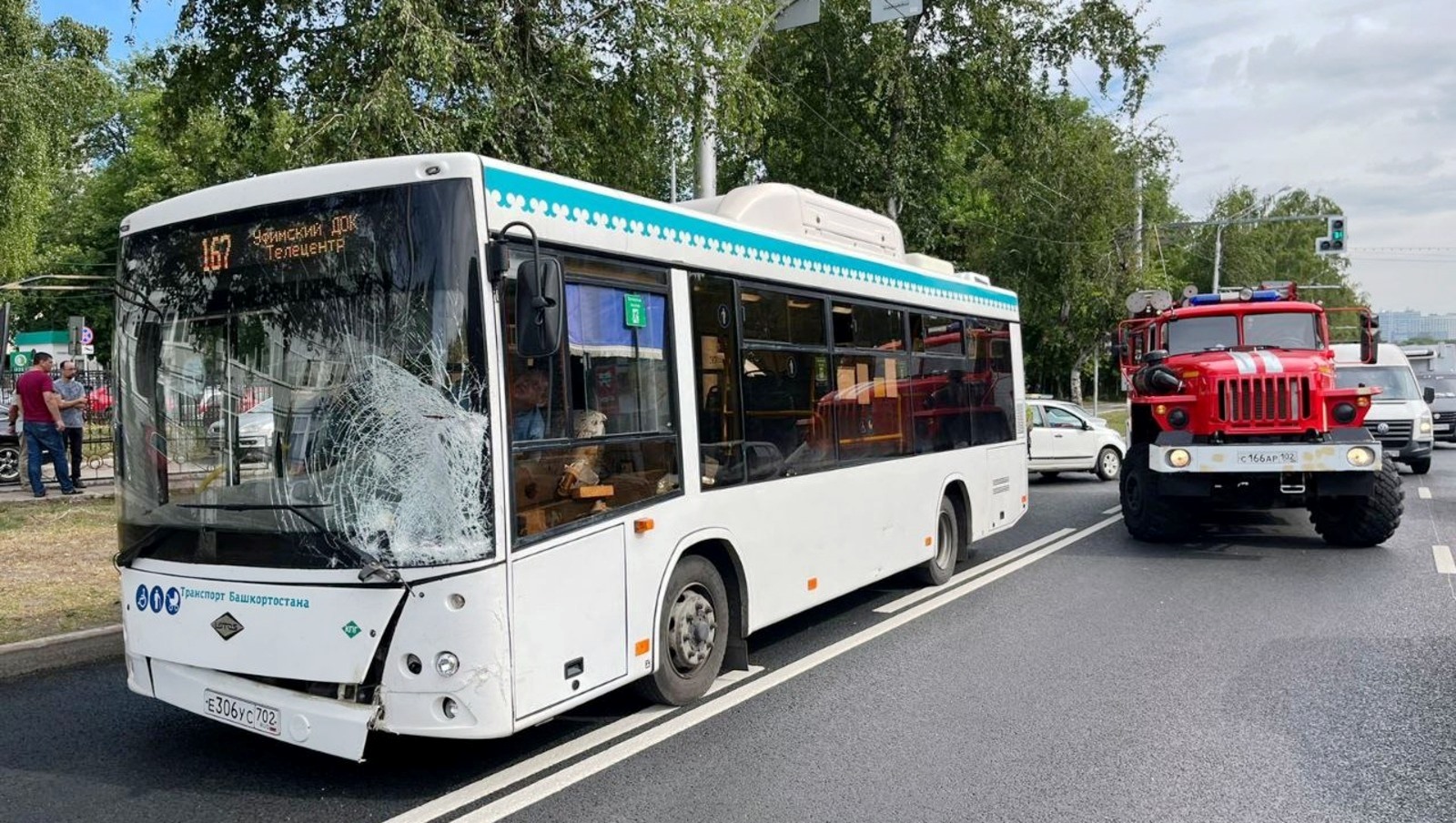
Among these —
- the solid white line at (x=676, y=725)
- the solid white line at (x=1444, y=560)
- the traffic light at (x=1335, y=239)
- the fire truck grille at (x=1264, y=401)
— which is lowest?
the solid white line at (x=1444, y=560)

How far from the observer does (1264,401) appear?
1155 centimetres

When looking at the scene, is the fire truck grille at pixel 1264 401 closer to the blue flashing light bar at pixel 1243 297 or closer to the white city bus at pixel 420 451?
the blue flashing light bar at pixel 1243 297

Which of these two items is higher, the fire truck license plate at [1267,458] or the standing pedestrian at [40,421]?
the standing pedestrian at [40,421]

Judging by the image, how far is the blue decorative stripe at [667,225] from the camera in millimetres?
4945

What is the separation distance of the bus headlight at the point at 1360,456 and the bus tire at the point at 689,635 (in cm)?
768

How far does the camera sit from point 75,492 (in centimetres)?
1544

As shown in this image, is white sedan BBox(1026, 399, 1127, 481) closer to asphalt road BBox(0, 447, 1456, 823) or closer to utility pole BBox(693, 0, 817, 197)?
utility pole BBox(693, 0, 817, 197)

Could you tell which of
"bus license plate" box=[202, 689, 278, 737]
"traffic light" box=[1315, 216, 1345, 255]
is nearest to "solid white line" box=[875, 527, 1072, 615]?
"bus license plate" box=[202, 689, 278, 737]

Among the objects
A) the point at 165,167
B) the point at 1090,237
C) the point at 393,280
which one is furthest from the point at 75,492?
the point at 165,167

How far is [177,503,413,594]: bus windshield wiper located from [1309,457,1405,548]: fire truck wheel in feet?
33.8

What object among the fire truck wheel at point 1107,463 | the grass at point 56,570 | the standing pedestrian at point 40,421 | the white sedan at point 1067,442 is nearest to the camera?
the grass at point 56,570

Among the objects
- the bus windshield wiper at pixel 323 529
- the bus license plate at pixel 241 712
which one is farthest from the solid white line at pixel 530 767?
the bus windshield wiper at pixel 323 529

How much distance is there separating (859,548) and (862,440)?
78 cm

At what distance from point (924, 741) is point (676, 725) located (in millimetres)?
1269
